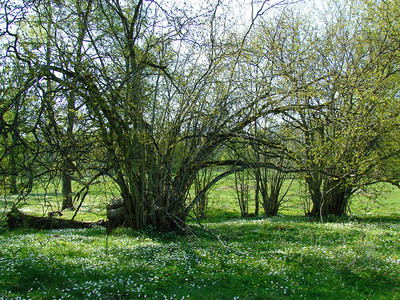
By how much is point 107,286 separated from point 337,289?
432 centimetres

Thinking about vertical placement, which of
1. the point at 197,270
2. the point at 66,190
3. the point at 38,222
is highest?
the point at 66,190

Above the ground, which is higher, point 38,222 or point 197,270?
point 38,222

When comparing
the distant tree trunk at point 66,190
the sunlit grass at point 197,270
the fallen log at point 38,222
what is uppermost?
the distant tree trunk at point 66,190

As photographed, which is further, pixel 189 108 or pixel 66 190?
pixel 66 190

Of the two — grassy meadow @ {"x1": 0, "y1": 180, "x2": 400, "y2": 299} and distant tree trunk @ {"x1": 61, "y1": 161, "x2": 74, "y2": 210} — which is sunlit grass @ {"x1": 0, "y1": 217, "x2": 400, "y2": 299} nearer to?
grassy meadow @ {"x1": 0, "y1": 180, "x2": 400, "y2": 299}

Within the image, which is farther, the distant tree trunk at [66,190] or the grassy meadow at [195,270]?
the distant tree trunk at [66,190]

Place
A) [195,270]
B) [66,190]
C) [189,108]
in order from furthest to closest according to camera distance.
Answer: [66,190] → [189,108] → [195,270]

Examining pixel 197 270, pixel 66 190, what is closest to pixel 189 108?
pixel 197 270

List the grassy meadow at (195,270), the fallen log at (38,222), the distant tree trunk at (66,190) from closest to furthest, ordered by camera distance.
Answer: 1. the grassy meadow at (195,270)
2. the distant tree trunk at (66,190)
3. the fallen log at (38,222)

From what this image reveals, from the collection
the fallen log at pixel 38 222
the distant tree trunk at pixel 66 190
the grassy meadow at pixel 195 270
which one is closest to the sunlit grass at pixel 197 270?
the grassy meadow at pixel 195 270

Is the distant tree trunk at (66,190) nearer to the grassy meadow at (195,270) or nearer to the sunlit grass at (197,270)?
the grassy meadow at (195,270)

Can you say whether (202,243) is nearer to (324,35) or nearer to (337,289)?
(337,289)

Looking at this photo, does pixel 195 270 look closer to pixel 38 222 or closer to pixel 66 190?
pixel 38 222

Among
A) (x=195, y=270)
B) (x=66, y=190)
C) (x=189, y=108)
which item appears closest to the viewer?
(x=195, y=270)
